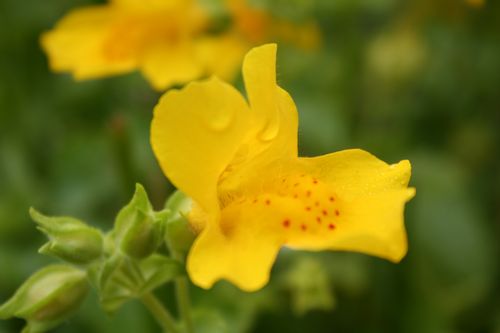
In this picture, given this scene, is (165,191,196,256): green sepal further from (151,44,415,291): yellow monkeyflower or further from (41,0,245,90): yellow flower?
(41,0,245,90): yellow flower

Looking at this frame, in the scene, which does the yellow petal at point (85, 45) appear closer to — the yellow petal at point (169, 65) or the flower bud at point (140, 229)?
the yellow petal at point (169, 65)

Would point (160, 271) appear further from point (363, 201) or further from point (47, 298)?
point (363, 201)

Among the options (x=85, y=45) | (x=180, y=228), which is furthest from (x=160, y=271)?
(x=85, y=45)

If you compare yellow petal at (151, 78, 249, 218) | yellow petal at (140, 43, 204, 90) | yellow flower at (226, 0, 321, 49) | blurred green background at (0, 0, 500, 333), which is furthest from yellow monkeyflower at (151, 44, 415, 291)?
yellow flower at (226, 0, 321, 49)

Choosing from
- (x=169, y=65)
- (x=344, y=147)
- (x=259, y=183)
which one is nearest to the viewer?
(x=259, y=183)

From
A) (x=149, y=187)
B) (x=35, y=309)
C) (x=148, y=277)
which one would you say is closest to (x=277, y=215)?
(x=148, y=277)

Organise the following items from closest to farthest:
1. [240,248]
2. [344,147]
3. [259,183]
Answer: [240,248] → [259,183] → [344,147]

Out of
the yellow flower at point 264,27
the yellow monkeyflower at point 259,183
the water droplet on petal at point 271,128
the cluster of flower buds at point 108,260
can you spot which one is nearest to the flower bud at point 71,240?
the cluster of flower buds at point 108,260
